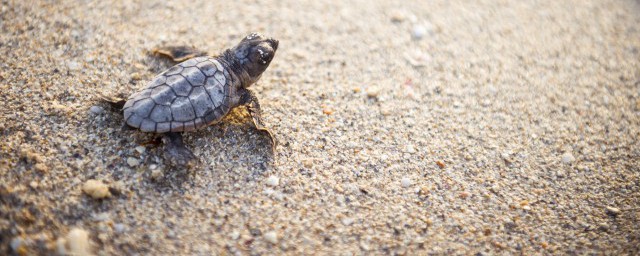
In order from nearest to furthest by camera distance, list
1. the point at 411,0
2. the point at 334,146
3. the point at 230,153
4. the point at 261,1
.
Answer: the point at 230,153
the point at 334,146
the point at 261,1
the point at 411,0

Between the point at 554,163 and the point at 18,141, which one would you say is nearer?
the point at 18,141

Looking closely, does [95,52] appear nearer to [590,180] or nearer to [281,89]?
[281,89]

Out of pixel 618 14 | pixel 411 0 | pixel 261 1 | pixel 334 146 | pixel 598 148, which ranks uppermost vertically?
pixel 618 14

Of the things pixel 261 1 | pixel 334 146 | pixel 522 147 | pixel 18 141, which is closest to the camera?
pixel 18 141

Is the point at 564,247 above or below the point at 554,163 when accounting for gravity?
below

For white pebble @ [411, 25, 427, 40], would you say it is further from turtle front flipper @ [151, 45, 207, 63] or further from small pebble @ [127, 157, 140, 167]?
small pebble @ [127, 157, 140, 167]

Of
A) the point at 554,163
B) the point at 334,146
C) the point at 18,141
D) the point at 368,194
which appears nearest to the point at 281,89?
the point at 334,146

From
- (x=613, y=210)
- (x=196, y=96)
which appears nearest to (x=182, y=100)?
(x=196, y=96)

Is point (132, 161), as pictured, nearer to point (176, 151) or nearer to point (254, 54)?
point (176, 151)

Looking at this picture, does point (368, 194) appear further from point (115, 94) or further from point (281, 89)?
point (115, 94)

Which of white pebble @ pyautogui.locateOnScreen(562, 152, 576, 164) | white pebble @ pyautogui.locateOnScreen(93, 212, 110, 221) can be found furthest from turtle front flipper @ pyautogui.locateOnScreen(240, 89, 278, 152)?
white pebble @ pyautogui.locateOnScreen(562, 152, 576, 164)
